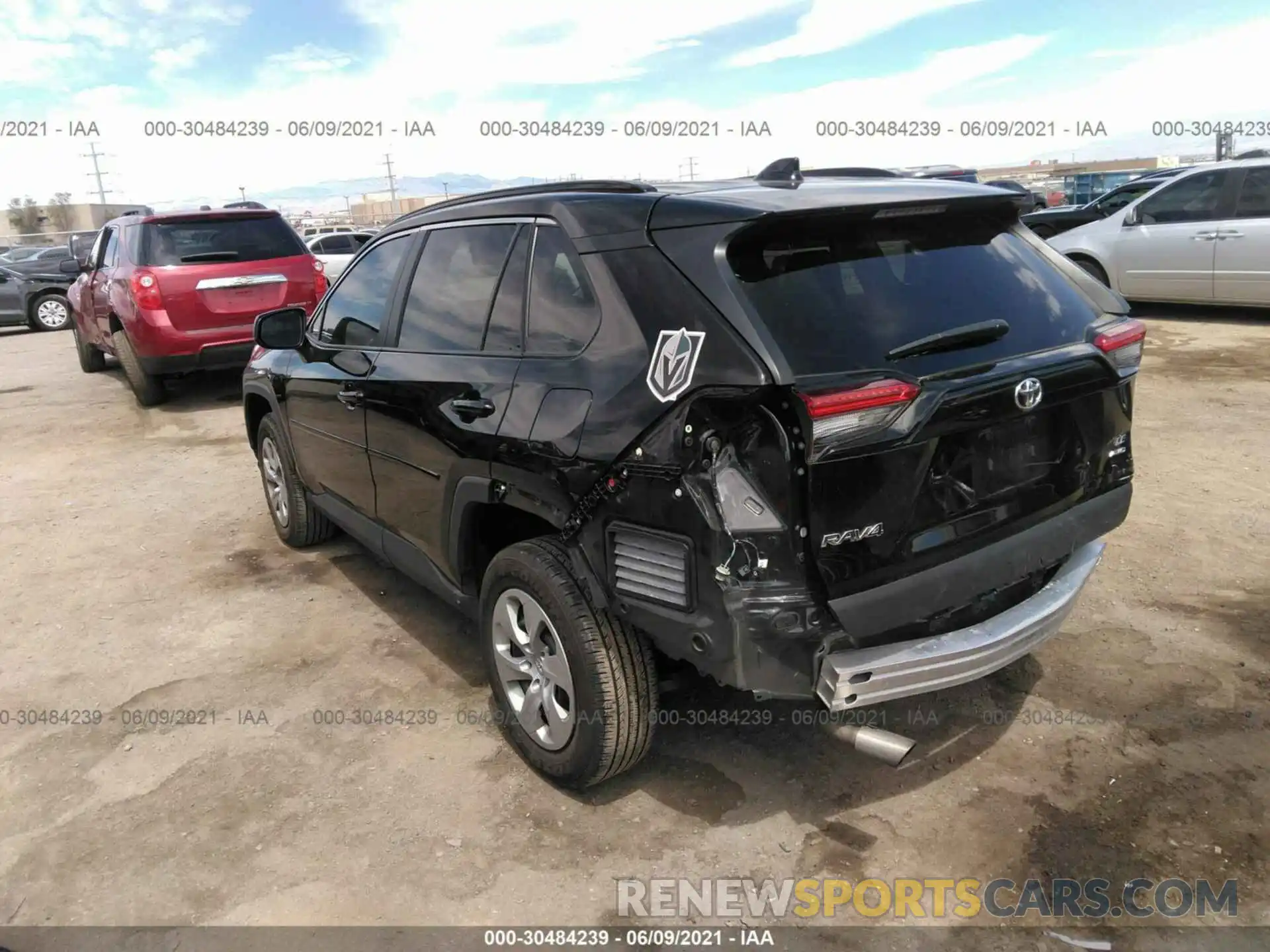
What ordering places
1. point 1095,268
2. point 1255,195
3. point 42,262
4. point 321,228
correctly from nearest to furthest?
point 1255,195 < point 1095,268 < point 42,262 < point 321,228

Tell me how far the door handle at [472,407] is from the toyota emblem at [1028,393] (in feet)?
5.19

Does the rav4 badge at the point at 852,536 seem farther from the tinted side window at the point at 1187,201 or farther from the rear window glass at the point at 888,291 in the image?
the tinted side window at the point at 1187,201

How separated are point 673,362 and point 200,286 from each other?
25.3 feet

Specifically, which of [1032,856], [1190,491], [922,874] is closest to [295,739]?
[922,874]

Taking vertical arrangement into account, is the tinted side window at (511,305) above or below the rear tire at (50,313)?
below

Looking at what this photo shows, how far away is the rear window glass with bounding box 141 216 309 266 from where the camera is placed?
28.9 feet

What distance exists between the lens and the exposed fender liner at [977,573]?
242 cm

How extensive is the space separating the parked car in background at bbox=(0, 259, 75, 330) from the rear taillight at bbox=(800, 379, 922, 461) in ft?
61.0

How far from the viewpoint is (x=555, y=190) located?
10.3ft

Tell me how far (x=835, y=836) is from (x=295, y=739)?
6.55 ft

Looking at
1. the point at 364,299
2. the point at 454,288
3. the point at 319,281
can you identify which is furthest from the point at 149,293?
the point at 454,288

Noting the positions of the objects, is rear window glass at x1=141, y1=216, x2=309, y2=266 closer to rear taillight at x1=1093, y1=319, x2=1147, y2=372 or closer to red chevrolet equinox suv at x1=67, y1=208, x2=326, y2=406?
red chevrolet equinox suv at x1=67, y1=208, x2=326, y2=406

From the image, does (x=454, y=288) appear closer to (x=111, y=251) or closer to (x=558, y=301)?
(x=558, y=301)

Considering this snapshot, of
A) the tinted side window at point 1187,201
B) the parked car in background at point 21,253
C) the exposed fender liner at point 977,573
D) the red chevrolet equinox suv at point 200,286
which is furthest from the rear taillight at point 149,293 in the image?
the parked car in background at point 21,253
